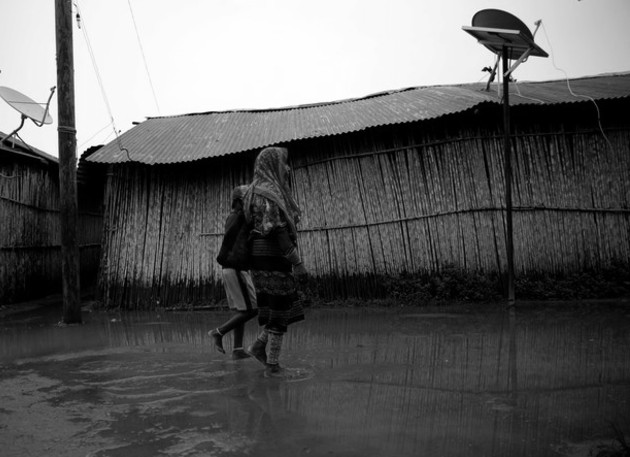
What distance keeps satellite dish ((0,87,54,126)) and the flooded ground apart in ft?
13.5

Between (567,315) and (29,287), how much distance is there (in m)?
9.31

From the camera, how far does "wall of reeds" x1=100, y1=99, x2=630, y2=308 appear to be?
777 centimetres

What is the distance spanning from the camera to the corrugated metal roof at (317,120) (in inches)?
304

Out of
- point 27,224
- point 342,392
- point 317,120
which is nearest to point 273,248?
point 342,392

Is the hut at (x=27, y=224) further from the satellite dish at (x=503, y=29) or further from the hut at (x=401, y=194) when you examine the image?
the satellite dish at (x=503, y=29)

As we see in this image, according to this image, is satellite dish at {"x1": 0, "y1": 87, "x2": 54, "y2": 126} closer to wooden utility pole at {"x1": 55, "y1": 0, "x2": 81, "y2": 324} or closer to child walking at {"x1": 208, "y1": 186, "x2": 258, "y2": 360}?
wooden utility pole at {"x1": 55, "y1": 0, "x2": 81, "y2": 324}

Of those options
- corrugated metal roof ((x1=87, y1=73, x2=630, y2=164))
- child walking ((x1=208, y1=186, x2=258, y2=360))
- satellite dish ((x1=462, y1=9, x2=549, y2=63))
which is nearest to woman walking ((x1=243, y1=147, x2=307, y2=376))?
child walking ((x1=208, y1=186, x2=258, y2=360))

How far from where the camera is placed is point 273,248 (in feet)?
13.8

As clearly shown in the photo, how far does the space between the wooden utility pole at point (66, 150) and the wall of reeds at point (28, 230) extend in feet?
7.94

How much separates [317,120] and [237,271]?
4797 mm

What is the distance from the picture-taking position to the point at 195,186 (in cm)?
875

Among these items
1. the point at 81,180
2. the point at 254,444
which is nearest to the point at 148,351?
the point at 254,444

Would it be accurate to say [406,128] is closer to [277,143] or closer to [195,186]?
[277,143]

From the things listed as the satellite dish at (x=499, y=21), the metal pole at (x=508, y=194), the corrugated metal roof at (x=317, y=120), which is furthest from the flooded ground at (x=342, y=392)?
the satellite dish at (x=499, y=21)
